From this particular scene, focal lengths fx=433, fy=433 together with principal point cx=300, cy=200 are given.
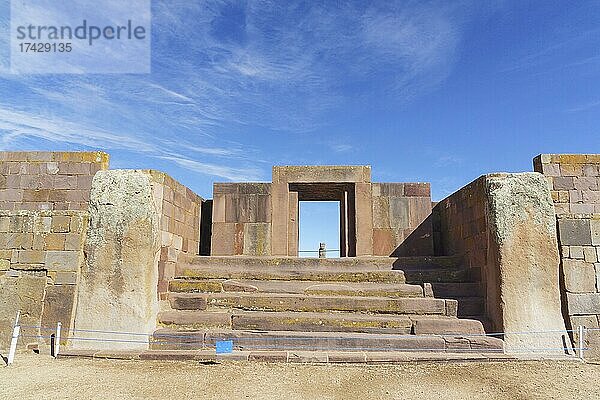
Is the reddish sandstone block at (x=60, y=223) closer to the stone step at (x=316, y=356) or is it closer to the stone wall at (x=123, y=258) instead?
the stone wall at (x=123, y=258)

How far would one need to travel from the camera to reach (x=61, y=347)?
20.4ft

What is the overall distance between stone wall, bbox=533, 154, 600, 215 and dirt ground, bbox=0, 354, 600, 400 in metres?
4.97

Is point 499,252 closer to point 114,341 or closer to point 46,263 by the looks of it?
point 114,341

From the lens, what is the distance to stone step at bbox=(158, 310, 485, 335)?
6.27 m

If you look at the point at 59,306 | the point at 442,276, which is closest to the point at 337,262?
the point at 442,276

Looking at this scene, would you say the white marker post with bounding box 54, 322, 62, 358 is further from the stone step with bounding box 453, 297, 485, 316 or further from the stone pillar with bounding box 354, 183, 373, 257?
the stone pillar with bounding box 354, 183, 373, 257

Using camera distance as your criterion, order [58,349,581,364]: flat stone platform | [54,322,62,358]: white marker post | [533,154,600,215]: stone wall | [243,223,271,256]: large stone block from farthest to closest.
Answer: [243,223,271,256]: large stone block
[533,154,600,215]: stone wall
[54,322,62,358]: white marker post
[58,349,581,364]: flat stone platform

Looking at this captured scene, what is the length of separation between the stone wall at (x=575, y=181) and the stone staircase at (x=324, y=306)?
367 cm

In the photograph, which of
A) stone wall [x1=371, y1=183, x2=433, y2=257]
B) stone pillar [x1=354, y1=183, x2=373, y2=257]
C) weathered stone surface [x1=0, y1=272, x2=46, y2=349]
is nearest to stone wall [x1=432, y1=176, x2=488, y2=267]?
stone wall [x1=371, y1=183, x2=433, y2=257]

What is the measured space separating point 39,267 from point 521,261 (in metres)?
7.29

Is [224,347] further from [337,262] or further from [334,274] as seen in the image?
[337,262]

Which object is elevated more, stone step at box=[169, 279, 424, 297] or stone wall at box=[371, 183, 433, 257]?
stone wall at box=[371, 183, 433, 257]

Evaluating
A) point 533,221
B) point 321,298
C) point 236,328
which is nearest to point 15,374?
point 236,328

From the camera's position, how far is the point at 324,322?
251 inches
